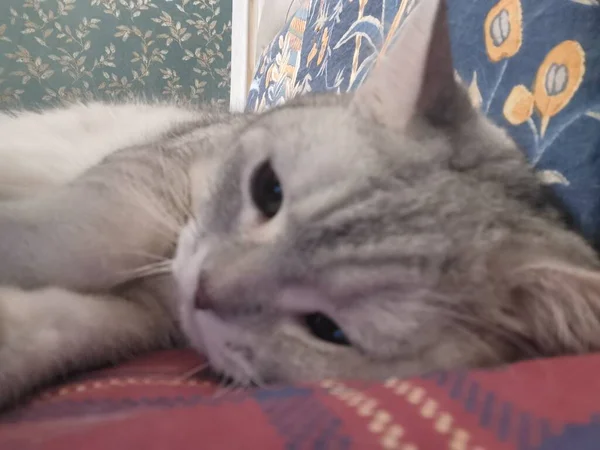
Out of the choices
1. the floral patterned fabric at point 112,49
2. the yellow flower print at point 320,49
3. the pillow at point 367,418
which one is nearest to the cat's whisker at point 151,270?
the pillow at point 367,418

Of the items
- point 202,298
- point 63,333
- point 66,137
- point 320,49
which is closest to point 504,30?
point 202,298

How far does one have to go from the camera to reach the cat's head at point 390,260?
0.56m

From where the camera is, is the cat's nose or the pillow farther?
the cat's nose

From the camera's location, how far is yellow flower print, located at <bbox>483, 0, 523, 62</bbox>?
2.42 ft

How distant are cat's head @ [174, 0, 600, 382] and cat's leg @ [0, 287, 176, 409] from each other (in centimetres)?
9

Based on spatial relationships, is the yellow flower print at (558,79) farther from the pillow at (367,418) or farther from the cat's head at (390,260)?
the pillow at (367,418)

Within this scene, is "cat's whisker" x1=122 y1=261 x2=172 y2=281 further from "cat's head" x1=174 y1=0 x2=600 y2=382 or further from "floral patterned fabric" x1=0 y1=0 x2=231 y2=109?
"floral patterned fabric" x1=0 y1=0 x2=231 y2=109

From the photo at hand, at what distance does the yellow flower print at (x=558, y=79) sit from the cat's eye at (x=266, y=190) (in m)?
0.34

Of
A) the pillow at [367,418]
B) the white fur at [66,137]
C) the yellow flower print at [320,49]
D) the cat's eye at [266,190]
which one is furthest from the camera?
the yellow flower print at [320,49]

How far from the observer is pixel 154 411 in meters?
0.42

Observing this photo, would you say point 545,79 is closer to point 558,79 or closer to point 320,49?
point 558,79

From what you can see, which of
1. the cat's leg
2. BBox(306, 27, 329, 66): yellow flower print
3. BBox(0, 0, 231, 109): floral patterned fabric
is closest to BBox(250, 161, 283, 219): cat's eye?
the cat's leg

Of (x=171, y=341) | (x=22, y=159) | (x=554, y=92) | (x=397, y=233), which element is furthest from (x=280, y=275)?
(x=22, y=159)

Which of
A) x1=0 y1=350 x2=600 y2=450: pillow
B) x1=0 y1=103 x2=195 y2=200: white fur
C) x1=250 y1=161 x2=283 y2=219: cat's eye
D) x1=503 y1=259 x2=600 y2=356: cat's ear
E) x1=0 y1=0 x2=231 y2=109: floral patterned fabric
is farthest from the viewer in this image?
x1=0 y1=0 x2=231 y2=109: floral patterned fabric
